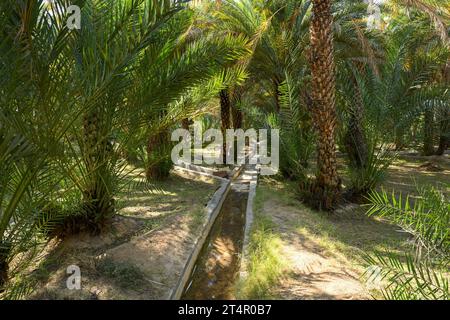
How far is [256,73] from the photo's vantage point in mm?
11109

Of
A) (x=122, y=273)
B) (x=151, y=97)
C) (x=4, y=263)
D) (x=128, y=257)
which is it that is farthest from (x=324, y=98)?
(x=4, y=263)

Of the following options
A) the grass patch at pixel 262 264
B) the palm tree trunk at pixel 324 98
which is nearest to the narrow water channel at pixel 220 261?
the grass patch at pixel 262 264

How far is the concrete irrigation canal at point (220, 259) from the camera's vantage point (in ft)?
14.0

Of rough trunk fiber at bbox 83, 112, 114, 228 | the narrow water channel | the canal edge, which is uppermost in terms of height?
rough trunk fiber at bbox 83, 112, 114, 228

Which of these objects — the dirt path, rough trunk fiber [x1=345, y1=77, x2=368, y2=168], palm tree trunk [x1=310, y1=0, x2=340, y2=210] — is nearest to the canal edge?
the dirt path

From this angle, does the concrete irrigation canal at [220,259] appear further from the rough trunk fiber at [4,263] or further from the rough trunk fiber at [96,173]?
the rough trunk fiber at [4,263]

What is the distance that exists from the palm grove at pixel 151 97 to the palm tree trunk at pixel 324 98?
0.02 meters

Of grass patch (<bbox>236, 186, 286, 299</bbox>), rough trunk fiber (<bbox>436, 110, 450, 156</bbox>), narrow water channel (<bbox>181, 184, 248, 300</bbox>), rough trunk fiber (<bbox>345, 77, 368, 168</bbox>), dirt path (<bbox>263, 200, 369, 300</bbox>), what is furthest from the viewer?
rough trunk fiber (<bbox>436, 110, 450, 156</bbox>)

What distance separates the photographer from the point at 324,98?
21.8ft

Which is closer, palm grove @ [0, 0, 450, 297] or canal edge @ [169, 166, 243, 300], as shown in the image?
palm grove @ [0, 0, 450, 297]

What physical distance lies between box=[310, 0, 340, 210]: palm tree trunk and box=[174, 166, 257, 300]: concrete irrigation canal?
1.85 metres

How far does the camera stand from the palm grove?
2.64 m

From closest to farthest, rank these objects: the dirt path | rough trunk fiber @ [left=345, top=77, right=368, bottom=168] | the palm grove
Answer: the palm grove → the dirt path → rough trunk fiber @ [left=345, top=77, right=368, bottom=168]

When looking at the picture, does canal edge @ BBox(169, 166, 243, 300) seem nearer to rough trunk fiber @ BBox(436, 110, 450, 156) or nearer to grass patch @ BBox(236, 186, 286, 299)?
grass patch @ BBox(236, 186, 286, 299)
